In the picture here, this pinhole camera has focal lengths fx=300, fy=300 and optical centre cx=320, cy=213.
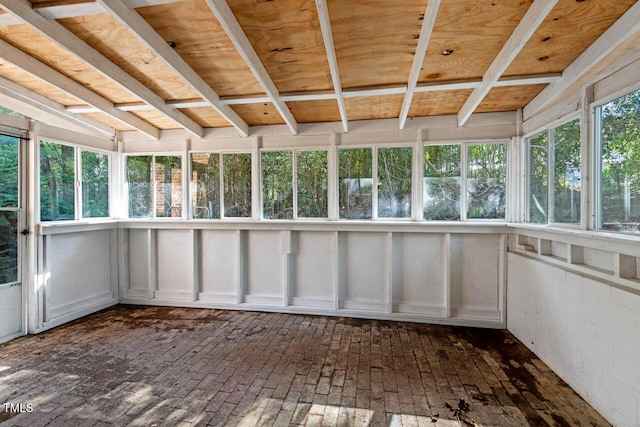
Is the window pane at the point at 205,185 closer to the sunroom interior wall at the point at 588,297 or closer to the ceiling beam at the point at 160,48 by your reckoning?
the ceiling beam at the point at 160,48

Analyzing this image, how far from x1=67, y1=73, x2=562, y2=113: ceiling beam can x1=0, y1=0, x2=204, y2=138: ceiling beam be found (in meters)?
0.31

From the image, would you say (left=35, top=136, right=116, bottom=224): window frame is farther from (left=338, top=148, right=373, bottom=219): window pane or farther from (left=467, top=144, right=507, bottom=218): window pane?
(left=467, top=144, right=507, bottom=218): window pane

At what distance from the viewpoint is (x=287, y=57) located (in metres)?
2.66

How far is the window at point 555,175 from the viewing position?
282cm

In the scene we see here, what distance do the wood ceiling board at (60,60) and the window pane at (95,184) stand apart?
1342 mm

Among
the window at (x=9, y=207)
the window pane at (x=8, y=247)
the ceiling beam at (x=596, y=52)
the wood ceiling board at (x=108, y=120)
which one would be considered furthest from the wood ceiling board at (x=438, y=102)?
the window pane at (x=8, y=247)

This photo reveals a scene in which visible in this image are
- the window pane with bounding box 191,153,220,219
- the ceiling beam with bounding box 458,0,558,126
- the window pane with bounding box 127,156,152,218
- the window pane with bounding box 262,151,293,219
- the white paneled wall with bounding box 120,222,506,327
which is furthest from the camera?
the window pane with bounding box 127,156,152,218

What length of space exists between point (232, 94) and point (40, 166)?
255 centimetres

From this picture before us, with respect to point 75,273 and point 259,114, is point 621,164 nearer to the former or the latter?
point 259,114

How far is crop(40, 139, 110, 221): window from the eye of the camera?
378 cm

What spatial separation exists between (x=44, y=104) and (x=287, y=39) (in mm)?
3112

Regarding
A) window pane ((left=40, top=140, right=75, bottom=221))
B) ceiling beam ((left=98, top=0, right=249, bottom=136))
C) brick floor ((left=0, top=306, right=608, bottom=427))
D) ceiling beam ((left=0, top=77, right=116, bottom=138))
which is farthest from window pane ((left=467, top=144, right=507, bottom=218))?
window pane ((left=40, top=140, right=75, bottom=221))

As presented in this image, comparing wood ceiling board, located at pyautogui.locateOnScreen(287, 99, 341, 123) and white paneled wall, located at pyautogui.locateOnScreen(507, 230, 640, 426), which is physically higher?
wood ceiling board, located at pyautogui.locateOnScreen(287, 99, 341, 123)

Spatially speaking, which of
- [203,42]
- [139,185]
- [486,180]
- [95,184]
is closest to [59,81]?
[203,42]
